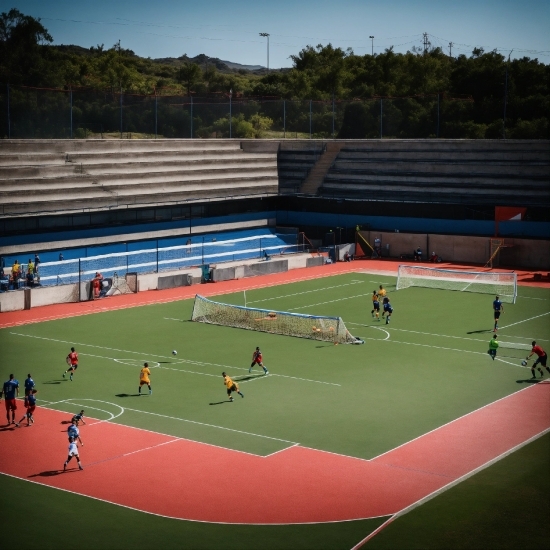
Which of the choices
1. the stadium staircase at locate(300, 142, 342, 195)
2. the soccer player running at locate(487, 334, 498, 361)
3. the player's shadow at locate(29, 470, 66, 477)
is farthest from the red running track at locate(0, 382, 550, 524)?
the stadium staircase at locate(300, 142, 342, 195)

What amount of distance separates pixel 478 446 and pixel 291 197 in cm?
5308

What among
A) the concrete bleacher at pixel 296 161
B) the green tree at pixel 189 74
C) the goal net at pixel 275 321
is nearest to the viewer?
the goal net at pixel 275 321

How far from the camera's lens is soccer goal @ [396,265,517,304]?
57.6 meters

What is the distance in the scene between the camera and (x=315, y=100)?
90.7 m

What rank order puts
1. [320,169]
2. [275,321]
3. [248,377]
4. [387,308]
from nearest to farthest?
[248,377], [275,321], [387,308], [320,169]

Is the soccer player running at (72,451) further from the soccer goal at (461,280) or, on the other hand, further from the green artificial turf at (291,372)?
the soccer goal at (461,280)

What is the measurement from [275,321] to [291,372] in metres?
7.80

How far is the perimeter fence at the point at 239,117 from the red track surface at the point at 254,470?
1632 inches

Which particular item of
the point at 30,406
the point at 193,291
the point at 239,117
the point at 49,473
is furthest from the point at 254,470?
the point at 239,117

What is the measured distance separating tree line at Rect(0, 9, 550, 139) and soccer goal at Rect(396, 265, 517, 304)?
868 inches

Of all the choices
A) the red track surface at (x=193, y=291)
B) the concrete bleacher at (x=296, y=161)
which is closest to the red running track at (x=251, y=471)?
the red track surface at (x=193, y=291)

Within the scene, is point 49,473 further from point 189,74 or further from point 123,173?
point 189,74

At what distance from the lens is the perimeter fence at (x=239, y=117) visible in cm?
7075

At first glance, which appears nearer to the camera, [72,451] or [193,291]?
[72,451]
